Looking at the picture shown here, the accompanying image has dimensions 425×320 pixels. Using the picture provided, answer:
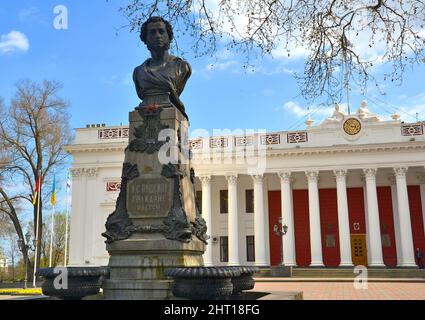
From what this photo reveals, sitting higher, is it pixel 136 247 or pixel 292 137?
pixel 292 137

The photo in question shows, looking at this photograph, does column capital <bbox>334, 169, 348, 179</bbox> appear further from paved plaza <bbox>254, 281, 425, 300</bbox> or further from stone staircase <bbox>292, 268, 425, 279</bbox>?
paved plaza <bbox>254, 281, 425, 300</bbox>

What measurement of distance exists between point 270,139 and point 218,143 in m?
4.22

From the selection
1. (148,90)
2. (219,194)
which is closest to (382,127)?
(219,194)

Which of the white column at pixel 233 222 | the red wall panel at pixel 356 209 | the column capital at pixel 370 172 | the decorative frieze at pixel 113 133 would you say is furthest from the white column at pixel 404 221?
the decorative frieze at pixel 113 133

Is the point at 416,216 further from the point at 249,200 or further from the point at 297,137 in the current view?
Answer: the point at 249,200

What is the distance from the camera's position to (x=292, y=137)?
3784 centimetres

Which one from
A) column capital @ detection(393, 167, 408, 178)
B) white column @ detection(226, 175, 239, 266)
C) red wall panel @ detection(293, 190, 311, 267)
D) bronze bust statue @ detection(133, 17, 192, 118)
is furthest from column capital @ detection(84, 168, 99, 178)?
bronze bust statue @ detection(133, 17, 192, 118)

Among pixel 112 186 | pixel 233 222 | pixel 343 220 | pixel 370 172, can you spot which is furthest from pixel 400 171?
pixel 112 186

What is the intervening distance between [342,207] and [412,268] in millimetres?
6352

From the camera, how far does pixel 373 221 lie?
34969mm

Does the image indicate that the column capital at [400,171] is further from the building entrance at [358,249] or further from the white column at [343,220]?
the building entrance at [358,249]
